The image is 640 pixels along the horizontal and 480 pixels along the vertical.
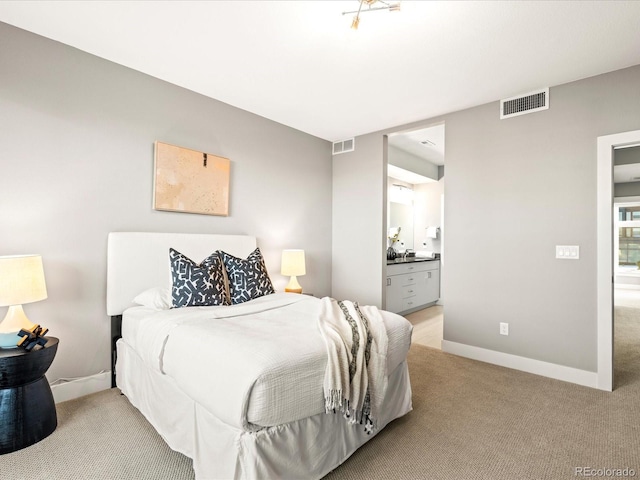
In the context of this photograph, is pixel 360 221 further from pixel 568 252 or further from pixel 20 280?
pixel 20 280

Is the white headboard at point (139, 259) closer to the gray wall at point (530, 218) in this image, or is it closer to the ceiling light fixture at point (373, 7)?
the ceiling light fixture at point (373, 7)

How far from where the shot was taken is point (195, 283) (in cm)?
255

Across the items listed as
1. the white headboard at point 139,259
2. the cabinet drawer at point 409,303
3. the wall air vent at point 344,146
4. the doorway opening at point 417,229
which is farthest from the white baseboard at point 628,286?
the white headboard at point 139,259

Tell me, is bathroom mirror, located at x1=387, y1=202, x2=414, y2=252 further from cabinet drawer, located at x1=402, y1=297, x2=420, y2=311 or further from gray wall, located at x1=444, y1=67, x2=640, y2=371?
gray wall, located at x1=444, y1=67, x2=640, y2=371

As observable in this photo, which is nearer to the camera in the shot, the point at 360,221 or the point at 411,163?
the point at 360,221

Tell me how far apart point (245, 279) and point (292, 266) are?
38.5 inches

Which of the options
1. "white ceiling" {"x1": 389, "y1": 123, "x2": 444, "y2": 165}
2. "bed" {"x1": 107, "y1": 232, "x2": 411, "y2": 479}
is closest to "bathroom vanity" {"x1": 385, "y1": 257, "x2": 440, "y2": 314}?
"white ceiling" {"x1": 389, "y1": 123, "x2": 444, "y2": 165}

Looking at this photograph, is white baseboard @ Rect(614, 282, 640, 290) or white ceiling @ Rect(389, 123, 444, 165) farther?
white baseboard @ Rect(614, 282, 640, 290)

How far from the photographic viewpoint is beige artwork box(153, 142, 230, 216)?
9.53 ft

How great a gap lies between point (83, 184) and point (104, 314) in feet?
3.40

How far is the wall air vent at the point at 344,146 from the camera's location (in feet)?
14.7

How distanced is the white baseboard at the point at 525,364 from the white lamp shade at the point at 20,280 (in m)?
3.62

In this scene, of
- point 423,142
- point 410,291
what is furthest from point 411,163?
point 410,291

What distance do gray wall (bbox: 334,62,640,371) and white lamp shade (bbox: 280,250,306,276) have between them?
5.40ft
